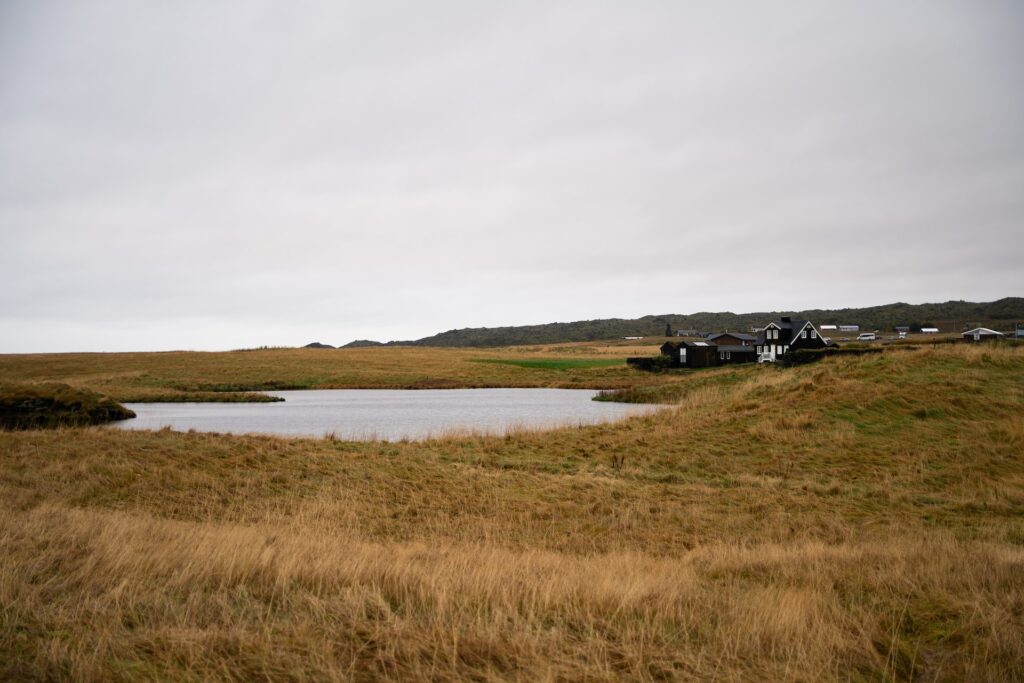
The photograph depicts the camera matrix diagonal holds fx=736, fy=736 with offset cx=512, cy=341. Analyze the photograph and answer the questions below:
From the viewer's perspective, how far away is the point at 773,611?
263 inches

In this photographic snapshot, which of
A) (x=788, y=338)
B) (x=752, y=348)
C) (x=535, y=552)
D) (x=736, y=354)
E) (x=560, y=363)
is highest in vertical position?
(x=788, y=338)

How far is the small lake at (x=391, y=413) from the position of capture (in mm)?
32094

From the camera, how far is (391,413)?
42.8 meters

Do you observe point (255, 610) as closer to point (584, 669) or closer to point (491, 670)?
point (491, 670)

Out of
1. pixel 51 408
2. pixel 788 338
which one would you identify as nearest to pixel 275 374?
pixel 51 408

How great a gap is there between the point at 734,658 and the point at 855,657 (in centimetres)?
108

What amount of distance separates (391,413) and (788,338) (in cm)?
5003

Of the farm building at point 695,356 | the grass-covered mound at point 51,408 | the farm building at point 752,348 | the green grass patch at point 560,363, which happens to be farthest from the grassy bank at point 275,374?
the grass-covered mound at point 51,408

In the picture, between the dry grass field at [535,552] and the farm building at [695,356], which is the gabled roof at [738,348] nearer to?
the farm building at [695,356]

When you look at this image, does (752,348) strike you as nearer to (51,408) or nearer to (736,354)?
(736,354)

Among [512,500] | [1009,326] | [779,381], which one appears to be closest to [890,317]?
[1009,326]

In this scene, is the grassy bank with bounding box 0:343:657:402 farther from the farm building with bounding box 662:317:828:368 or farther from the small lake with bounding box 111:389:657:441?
the farm building with bounding box 662:317:828:368

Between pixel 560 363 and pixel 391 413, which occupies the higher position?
pixel 560 363

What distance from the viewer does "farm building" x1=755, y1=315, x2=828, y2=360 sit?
249ft
